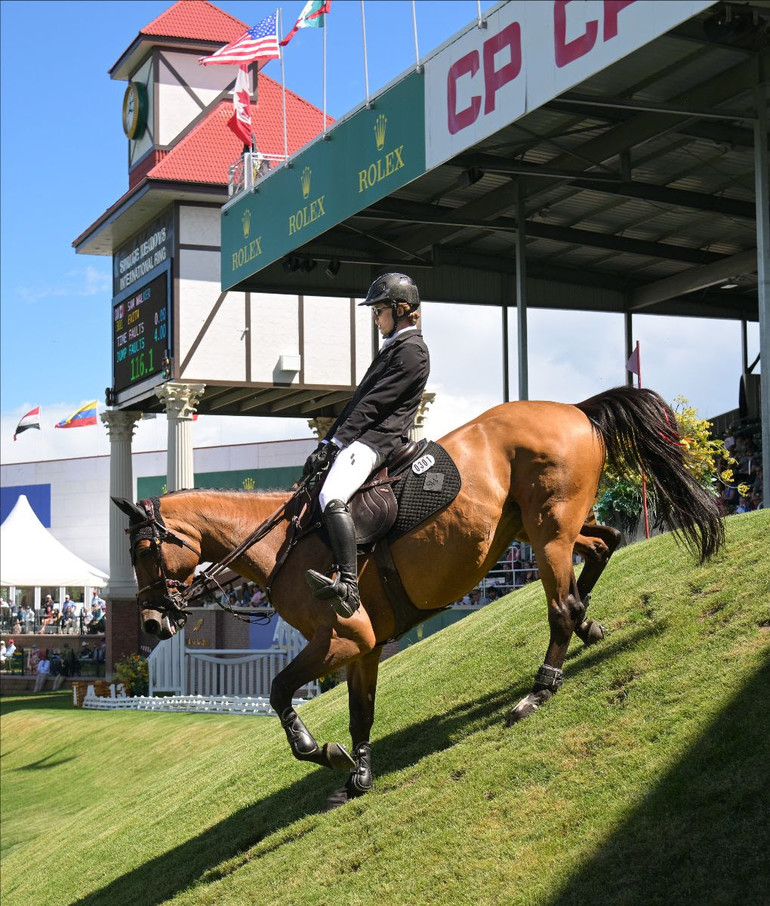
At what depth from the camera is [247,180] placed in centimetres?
2358

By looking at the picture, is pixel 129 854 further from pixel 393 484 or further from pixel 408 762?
pixel 393 484

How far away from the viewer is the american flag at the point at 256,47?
75.3ft

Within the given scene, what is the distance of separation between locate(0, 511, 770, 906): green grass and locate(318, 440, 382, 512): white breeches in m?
1.82

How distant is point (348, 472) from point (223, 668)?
17763 mm

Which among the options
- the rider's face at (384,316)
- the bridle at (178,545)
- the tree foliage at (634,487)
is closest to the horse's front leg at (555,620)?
the bridle at (178,545)

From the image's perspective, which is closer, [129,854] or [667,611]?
[667,611]

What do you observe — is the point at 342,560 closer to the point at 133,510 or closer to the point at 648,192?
the point at 133,510

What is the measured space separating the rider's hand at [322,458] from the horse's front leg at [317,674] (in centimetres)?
94

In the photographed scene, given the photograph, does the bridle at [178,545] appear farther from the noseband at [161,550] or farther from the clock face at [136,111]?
the clock face at [136,111]

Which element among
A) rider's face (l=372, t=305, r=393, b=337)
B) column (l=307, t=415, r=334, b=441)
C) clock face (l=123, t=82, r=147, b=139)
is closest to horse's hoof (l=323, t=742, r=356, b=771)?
rider's face (l=372, t=305, r=393, b=337)

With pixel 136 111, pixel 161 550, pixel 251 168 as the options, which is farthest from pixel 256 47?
pixel 161 550

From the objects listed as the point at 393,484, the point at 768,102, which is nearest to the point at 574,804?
the point at 393,484

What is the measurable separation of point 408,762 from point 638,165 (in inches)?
566

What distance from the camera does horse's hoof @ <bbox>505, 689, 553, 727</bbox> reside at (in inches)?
282
